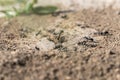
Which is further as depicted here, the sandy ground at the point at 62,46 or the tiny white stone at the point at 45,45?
the tiny white stone at the point at 45,45

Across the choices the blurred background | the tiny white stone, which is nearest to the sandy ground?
the tiny white stone

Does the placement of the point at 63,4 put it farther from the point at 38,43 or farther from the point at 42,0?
the point at 38,43

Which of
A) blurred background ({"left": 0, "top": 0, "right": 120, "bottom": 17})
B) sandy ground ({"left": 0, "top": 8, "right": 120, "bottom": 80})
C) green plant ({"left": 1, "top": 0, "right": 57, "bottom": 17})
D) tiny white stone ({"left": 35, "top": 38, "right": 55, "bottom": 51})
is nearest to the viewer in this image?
sandy ground ({"left": 0, "top": 8, "right": 120, "bottom": 80})

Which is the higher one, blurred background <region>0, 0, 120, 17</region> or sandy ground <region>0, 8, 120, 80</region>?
blurred background <region>0, 0, 120, 17</region>

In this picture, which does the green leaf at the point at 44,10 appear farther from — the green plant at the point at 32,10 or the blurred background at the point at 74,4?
the blurred background at the point at 74,4

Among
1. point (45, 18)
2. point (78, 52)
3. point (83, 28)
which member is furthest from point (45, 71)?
point (45, 18)

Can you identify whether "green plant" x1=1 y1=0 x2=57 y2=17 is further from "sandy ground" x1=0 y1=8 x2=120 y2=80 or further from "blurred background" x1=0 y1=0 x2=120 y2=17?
"blurred background" x1=0 y1=0 x2=120 y2=17

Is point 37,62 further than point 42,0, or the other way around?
point 42,0

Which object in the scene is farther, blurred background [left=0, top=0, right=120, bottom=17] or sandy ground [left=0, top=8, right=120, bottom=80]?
blurred background [left=0, top=0, right=120, bottom=17]

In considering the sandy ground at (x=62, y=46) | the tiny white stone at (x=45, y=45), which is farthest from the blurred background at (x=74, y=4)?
the tiny white stone at (x=45, y=45)
